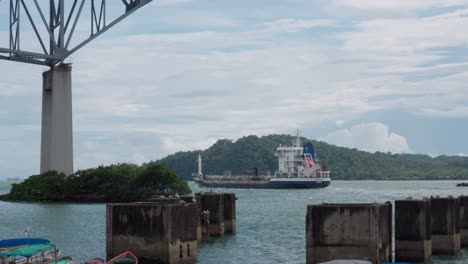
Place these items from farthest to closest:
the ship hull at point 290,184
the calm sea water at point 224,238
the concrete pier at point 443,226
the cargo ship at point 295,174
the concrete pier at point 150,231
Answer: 1. the cargo ship at point 295,174
2. the ship hull at point 290,184
3. the calm sea water at point 224,238
4. the concrete pier at point 443,226
5. the concrete pier at point 150,231

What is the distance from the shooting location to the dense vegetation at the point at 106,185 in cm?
9788

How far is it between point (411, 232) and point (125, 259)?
1237 cm

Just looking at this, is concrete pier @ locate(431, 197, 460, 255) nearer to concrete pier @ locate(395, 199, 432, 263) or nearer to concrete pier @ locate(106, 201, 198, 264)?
concrete pier @ locate(395, 199, 432, 263)

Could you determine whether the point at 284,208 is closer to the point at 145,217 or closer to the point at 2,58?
the point at 2,58

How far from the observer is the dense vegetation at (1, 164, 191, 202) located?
97.9m

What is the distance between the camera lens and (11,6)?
80.4 metres

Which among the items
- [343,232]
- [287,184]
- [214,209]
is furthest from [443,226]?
[287,184]

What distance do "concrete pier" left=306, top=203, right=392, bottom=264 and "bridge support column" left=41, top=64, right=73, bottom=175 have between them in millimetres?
61363

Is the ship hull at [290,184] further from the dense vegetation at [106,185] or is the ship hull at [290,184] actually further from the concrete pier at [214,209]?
the concrete pier at [214,209]

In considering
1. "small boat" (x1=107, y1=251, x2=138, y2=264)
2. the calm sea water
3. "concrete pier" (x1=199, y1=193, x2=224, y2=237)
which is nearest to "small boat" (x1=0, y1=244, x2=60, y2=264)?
"small boat" (x1=107, y1=251, x2=138, y2=264)

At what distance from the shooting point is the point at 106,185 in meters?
103

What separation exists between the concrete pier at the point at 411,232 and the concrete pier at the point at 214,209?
15.4 m

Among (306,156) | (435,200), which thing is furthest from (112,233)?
(306,156)

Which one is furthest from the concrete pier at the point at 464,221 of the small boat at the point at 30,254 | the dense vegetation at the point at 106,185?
the dense vegetation at the point at 106,185
